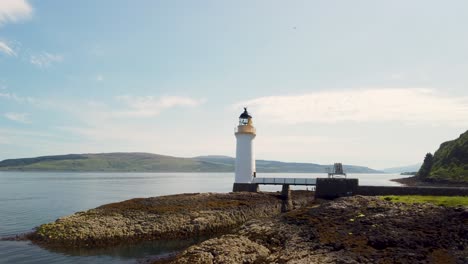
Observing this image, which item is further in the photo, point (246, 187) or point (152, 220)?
point (246, 187)

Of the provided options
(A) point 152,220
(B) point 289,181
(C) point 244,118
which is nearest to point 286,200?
(B) point 289,181

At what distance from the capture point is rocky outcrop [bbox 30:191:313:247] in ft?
Answer: 89.4

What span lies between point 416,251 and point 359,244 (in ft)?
8.60

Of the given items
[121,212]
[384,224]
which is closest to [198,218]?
[121,212]

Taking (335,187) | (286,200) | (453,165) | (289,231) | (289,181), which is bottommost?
(286,200)

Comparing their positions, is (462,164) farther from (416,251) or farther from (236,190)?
(416,251)

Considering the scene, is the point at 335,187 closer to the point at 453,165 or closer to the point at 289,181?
the point at 289,181

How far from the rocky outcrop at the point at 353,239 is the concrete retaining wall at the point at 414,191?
30.7 ft

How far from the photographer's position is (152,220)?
30.5m

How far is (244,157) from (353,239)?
28.4 m

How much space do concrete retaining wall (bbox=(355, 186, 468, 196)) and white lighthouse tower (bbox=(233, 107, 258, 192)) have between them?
15.1 meters

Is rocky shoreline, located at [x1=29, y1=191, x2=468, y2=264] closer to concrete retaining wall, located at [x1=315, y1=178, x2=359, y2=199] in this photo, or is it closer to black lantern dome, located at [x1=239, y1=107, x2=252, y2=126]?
concrete retaining wall, located at [x1=315, y1=178, x2=359, y2=199]

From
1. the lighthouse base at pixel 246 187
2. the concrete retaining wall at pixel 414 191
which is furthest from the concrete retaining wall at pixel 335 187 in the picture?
the lighthouse base at pixel 246 187

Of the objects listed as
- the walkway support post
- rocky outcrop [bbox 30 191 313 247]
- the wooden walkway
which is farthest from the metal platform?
rocky outcrop [bbox 30 191 313 247]
